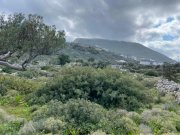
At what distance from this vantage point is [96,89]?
17594mm

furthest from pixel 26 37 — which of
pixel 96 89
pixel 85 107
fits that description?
pixel 85 107

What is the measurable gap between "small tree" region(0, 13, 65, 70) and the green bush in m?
3.17

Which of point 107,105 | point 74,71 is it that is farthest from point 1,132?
point 74,71

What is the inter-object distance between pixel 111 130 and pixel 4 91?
1028 centimetres

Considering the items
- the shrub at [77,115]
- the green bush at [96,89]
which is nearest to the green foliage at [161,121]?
the shrub at [77,115]

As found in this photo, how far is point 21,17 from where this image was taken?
21938mm

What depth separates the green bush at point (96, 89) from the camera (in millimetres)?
16906

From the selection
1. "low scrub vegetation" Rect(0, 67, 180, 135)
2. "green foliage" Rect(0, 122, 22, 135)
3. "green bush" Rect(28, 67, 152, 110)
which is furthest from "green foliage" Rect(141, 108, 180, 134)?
"green foliage" Rect(0, 122, 22, 135)

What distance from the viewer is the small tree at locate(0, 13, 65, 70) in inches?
813

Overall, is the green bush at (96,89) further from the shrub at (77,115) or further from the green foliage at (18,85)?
the shrub at (77,115)

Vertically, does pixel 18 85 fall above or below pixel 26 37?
below

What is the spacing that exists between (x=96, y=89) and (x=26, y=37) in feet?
21.6

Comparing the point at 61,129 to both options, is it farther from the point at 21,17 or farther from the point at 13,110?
the point at 21,17

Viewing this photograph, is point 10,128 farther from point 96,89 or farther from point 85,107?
point 96,89
